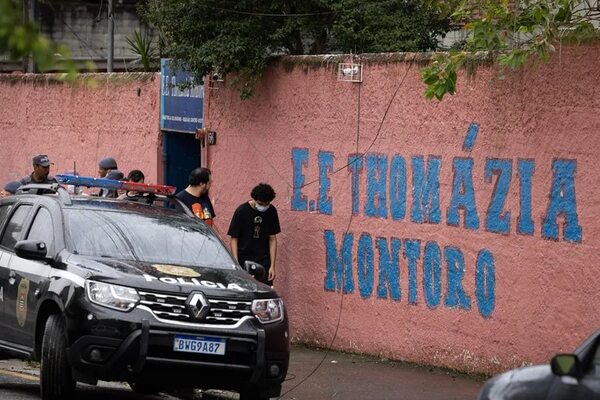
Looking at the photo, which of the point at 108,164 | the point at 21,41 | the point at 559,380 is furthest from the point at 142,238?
the point at 108,164

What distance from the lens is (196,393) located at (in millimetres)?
12008

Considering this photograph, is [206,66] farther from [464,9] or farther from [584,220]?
[584,220]

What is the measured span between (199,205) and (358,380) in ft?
10.0

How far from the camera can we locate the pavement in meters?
11.6

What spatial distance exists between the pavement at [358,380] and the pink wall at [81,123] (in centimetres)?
531

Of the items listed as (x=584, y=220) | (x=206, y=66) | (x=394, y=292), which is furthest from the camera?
(x=206, y=66)

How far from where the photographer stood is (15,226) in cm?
1177

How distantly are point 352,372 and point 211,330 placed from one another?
308 centimetres

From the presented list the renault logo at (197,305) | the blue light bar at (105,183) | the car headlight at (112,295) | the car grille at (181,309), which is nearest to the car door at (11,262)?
the blue light bar at (105,183)

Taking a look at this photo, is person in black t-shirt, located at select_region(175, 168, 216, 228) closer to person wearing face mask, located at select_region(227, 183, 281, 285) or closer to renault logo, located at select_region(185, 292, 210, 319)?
person wearing face mask, located at select_region(227, 183, 281, 285)

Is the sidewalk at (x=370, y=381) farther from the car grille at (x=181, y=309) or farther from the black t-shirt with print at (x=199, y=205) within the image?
the black t-shirt with print at (x=199, y=205)

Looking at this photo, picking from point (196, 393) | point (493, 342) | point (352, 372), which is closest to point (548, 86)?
point (493, 342)

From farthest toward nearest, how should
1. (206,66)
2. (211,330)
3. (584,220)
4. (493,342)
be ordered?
1. (206,66)
2. (493,342)
3. (584,220)
4. (211,330)

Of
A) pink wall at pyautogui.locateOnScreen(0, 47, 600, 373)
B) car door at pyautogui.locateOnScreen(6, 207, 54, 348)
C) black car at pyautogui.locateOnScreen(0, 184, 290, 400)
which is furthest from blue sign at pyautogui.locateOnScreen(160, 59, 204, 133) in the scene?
black car at pyautogui.locateOnScreen(0, 184, 290, 400)
